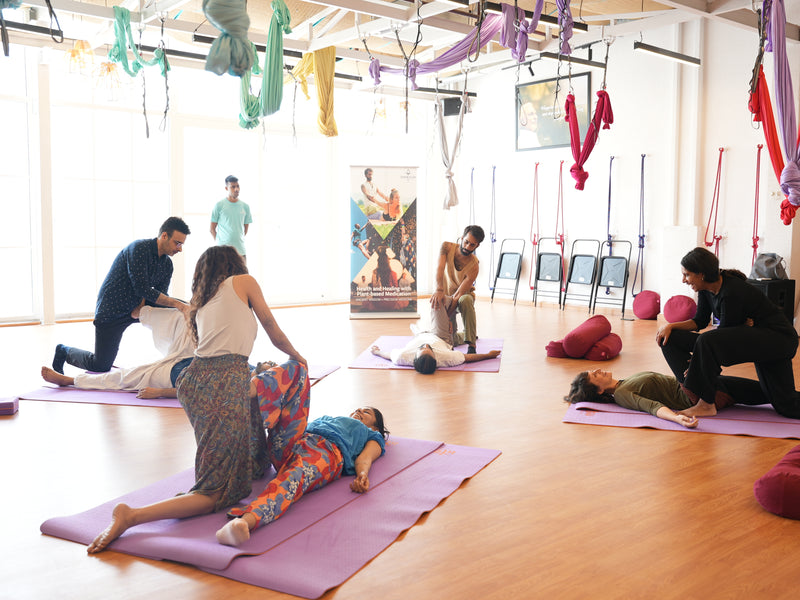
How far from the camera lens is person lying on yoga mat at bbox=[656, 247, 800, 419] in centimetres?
425

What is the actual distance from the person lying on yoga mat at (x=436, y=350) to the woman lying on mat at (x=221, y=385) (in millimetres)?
2968

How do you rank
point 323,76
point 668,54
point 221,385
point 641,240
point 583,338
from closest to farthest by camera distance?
point 221,385 < point 583,338 < point 323,76 < point 668,54 < point 641,240

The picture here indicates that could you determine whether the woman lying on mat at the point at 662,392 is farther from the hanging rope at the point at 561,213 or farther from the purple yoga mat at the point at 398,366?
the hanging rope at the point at 561,213

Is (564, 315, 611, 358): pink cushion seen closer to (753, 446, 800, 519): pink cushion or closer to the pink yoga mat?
the pink yoga mat

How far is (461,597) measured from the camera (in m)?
2.27

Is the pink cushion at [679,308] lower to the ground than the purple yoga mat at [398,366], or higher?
higher

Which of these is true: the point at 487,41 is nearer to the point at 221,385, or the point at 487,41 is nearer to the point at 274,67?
the point at 274,67

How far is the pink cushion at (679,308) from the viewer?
27.2 ft

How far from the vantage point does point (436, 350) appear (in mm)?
6121

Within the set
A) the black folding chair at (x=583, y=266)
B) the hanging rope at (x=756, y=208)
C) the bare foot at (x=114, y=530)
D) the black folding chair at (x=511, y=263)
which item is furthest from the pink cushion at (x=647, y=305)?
the bare foot at (x=114, y=530)

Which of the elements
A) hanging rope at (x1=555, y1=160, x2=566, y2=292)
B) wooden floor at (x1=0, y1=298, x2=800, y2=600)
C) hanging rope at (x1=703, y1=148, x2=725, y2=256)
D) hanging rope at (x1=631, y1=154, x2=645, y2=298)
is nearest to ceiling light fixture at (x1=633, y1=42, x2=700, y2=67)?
hanging rope at (x1=703, y1=148, x2=725, y2=256)

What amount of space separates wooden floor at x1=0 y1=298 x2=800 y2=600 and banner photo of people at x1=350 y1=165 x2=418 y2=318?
3.78 m

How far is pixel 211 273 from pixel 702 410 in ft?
9.95

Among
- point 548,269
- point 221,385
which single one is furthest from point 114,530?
point 548,269
